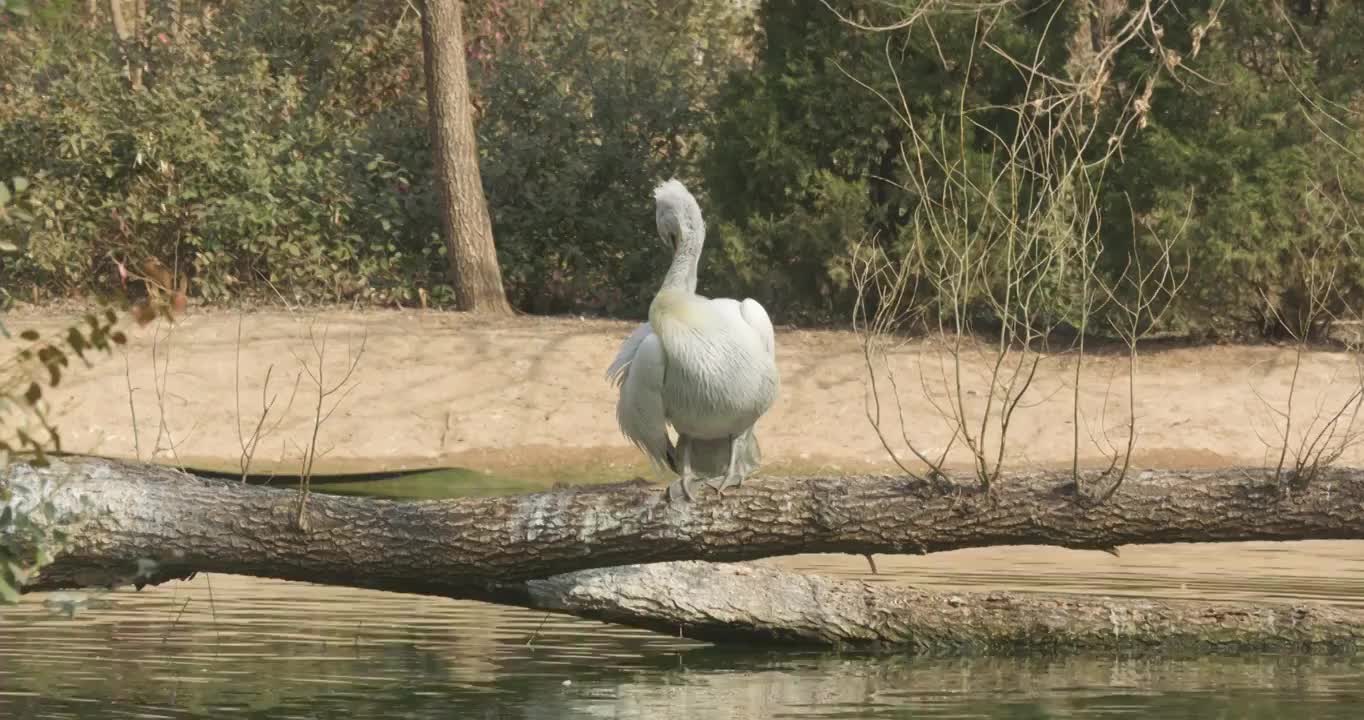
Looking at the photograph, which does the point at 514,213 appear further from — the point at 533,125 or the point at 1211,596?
the point at 1211,596

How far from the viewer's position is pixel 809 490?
7.40 metres

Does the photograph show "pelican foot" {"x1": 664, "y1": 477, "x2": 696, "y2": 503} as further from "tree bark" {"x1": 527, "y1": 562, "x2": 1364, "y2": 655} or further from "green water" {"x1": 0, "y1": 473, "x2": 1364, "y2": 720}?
"tree bark" {"x1": 527, "y1": 562, "x2": 1364, "y2": 655}

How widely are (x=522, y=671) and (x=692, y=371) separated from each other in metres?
1.46

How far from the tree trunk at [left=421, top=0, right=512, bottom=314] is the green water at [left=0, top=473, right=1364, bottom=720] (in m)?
8.04

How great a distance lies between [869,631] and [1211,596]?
2230 millimetres

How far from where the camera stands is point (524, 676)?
795 cm

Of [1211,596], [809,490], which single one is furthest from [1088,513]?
[1211,596]

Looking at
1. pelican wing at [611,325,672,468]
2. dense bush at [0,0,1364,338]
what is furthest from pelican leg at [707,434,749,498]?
dense bush at [0,0,1364,338]

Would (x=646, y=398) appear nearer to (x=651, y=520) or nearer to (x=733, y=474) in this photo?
(x=733, y=474)

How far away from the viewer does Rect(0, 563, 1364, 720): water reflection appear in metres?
7.23

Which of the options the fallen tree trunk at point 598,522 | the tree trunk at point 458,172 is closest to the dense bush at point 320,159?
the tree trunk at point 458,172

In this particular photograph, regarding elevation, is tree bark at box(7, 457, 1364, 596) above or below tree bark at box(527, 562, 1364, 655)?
above

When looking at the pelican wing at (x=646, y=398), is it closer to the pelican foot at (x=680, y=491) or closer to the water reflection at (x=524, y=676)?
the pelican foot at (x=680, y=491)

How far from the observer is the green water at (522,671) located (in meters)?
7.24
